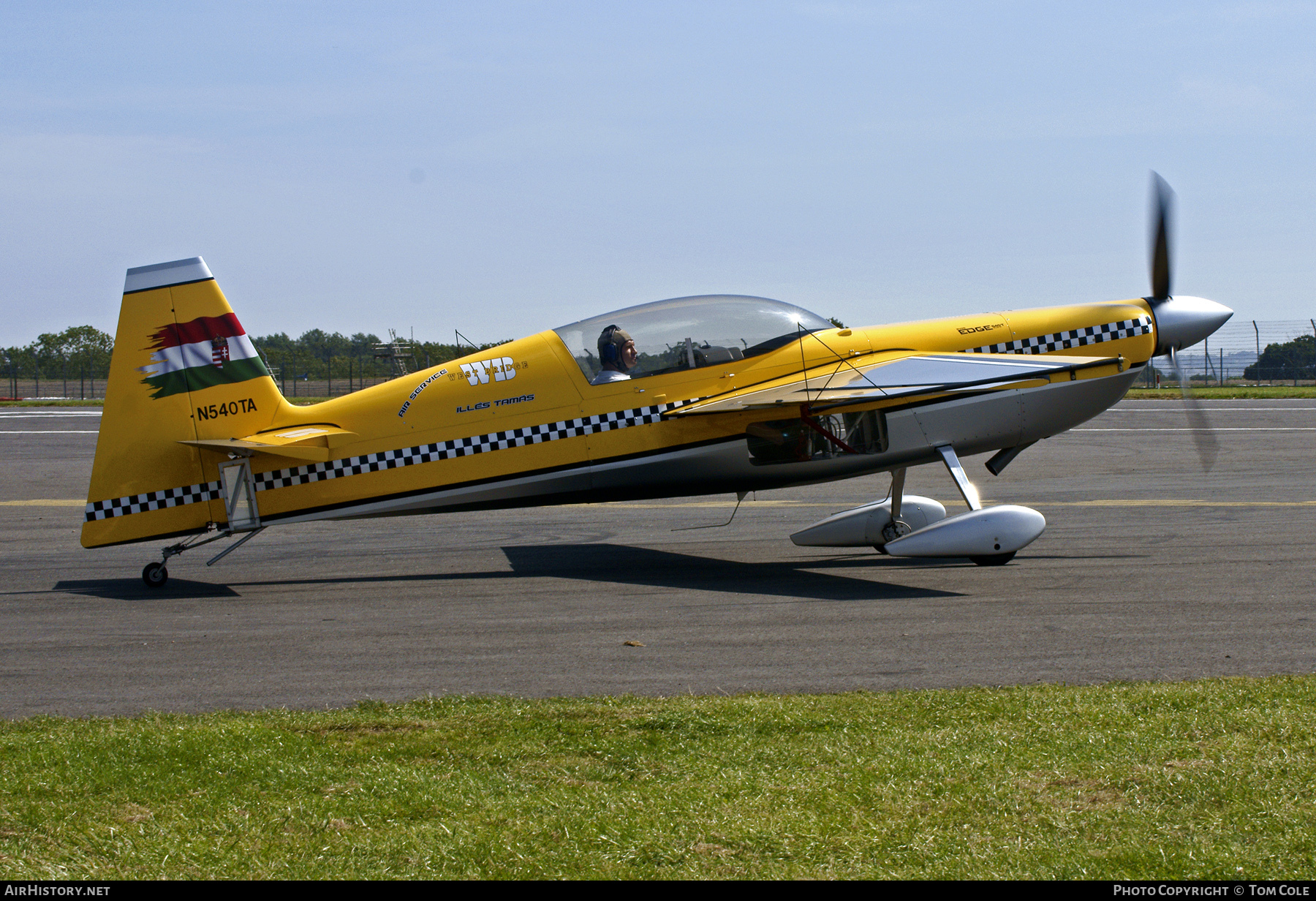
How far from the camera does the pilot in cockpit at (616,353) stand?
1289 centimetres

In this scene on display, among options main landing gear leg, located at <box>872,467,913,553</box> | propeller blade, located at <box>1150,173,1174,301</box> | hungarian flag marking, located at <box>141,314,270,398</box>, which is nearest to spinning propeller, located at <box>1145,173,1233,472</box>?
propeller blade, located at <box>1150,173,1174,301</box>

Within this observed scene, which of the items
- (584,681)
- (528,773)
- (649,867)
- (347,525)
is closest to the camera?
(649,867)

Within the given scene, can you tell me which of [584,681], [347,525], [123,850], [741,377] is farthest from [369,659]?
[347,525]

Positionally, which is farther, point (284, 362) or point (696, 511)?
point (284, 362)

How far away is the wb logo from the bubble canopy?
74 cm

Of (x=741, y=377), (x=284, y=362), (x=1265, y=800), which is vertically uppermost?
(x=284, y=362)

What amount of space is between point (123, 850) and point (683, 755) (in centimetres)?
271

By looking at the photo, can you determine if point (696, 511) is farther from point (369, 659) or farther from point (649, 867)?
point (649, 867)

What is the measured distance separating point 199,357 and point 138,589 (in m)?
2.68

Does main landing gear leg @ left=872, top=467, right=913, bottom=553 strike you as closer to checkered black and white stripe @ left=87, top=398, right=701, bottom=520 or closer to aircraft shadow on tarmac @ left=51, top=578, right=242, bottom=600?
checkered black and white stripe @ left=87, top=398, right=701, bottom=520

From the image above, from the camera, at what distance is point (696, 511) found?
1816 centimetres

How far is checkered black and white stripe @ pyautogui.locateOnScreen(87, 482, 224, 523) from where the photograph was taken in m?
12.1

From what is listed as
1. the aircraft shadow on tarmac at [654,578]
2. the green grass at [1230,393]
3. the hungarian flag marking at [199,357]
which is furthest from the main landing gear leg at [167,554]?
the green grass at [1230,393]

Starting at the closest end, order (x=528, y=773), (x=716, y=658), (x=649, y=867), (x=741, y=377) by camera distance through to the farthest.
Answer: (x=649, y=867) < (x=528, y=773) < (x=716, y=658) < (x=741, y=377)
